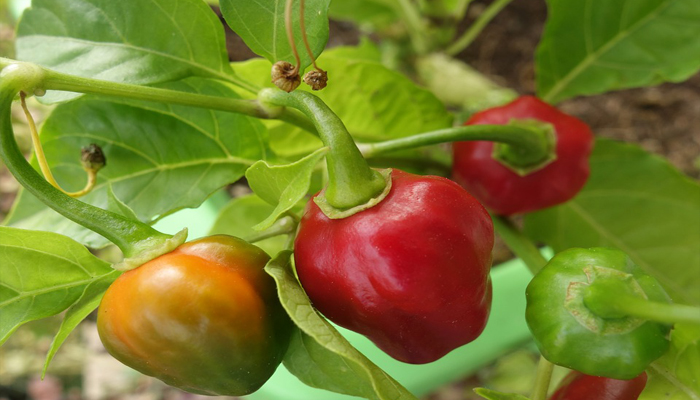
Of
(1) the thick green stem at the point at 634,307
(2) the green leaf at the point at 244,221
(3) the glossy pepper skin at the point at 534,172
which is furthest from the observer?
(2) the green leaf at the point at 244,221

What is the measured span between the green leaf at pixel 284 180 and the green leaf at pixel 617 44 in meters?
0.48

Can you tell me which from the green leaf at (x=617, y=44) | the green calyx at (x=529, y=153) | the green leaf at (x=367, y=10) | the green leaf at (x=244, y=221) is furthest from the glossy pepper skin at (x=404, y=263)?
the green leaf at (x=367, y=10)

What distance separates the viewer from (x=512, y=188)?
0.65m

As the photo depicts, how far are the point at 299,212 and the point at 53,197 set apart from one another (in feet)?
0.70

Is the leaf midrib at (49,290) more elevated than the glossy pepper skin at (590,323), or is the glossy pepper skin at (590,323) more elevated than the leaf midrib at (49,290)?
the leaf midrib at (49,290)

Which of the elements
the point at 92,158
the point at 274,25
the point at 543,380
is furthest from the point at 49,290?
the point at 543,380

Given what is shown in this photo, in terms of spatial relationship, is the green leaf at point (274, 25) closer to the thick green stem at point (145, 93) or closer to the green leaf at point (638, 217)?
the thick green stem at point (145, 93)

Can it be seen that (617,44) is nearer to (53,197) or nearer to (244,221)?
(244,221)

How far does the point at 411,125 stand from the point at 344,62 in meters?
0.12

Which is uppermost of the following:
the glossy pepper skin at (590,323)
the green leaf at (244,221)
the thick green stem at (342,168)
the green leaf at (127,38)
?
the green leaf at (127,38)

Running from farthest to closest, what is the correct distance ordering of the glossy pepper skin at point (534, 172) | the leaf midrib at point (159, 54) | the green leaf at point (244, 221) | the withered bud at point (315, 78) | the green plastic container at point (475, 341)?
the green plastic container at point (475, 341), the green leaf at point (244, 221), the glossy pepper skin at point (534, 172), the leaf midrib at point (159, 54), the withered bud at point (315, 78)

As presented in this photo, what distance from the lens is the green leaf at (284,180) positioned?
374 millimetres

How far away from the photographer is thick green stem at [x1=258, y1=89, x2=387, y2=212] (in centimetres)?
40

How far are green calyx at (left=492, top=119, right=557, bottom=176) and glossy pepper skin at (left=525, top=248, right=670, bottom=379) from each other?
0.21m
